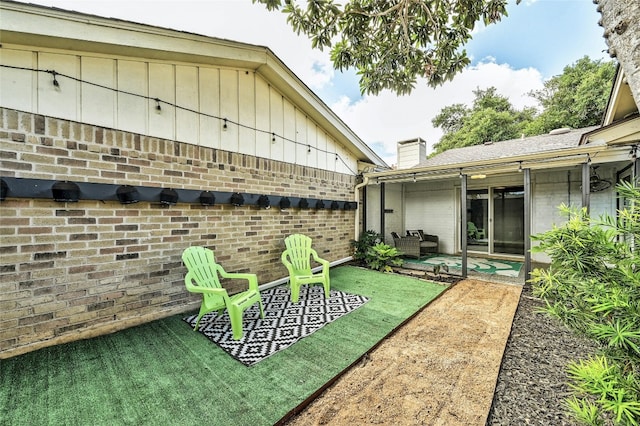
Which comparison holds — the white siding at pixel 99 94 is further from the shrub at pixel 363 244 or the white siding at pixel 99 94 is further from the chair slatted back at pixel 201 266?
the shrub at pixel 363 244

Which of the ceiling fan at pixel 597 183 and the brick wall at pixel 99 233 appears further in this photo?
the ceiling fan at pixel 597 183

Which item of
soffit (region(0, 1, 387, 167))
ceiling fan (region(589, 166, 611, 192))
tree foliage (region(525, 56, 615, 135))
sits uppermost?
tree foliage (region(525, 56, 615, 135))

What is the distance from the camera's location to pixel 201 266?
11.0 ft

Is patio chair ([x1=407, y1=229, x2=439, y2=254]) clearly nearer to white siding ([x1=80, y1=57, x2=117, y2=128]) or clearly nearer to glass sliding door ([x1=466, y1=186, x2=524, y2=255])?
glass sliding door ([x1=466, y1=186, x2=524, y2=255])

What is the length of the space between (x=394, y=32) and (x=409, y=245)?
18.0ft

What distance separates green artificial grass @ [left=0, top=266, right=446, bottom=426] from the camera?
179 cm

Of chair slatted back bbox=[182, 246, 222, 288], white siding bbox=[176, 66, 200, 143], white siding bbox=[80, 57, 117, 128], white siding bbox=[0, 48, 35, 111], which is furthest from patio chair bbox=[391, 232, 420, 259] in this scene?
white siding bbox=[0, 48, 35, 111]

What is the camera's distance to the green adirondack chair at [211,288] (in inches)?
112

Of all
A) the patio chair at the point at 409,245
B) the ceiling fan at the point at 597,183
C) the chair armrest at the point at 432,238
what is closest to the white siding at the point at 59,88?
the patio chair at the point at 409,245

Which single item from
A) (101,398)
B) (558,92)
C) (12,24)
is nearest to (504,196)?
(101,398)

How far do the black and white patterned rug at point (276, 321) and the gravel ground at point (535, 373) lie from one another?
1.88 metres

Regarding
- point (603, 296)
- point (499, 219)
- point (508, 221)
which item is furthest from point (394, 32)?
point (508, 221)

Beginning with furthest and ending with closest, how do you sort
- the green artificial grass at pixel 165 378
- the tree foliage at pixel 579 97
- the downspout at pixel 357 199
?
the tree foliage at pixel 579 97
the downspout at pixel 357 199
the green artificial grass at pixel 165 378

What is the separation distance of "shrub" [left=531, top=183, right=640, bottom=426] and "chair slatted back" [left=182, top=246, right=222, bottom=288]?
3405 millimetres
